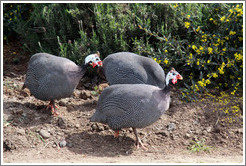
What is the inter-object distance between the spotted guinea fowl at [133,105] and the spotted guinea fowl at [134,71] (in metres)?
0.56

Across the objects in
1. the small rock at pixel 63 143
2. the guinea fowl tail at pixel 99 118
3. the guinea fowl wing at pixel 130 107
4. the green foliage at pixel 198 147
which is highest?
the guinea fowl wing at pixel 130 107

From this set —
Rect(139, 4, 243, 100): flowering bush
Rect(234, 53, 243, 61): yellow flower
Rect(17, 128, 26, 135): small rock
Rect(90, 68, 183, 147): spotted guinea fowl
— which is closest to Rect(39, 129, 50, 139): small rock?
Rect(17, 128, 26, 135): small rock

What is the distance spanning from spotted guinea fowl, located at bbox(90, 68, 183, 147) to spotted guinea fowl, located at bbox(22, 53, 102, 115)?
745 millimetres

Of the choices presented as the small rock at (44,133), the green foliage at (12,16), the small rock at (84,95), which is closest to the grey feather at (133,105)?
the small rock at (44,133)

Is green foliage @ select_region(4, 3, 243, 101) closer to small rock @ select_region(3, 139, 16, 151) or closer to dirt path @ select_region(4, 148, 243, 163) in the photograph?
dirt path @ select_region(4, 148, 243, 163)

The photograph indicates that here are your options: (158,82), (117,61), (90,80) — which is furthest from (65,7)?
(158,82)

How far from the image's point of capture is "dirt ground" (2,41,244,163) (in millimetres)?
4000

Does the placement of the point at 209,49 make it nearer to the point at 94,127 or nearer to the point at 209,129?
the point at 209,129

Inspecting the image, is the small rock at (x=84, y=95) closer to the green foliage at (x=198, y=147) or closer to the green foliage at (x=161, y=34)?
the green foliage at (x=161, y=34)

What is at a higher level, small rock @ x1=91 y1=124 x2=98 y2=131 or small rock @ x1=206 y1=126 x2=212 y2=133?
small rock @ x1=91 y1=124 x2=98 y2=131

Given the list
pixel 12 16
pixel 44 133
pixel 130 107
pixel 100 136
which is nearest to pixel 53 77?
pixel 44 133

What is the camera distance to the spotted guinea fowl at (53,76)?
461cm

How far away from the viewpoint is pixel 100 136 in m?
4.45

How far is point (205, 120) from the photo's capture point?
4.88 metres
